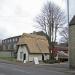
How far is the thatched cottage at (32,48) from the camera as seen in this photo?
6353cm

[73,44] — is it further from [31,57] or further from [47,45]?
[47,45]

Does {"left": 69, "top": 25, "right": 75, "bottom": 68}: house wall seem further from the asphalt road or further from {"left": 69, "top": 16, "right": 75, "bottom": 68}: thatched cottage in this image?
the asphalt road

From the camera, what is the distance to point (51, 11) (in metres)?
66.8

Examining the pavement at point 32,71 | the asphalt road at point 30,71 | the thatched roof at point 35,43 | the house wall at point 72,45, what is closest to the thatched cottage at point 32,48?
the thatched roof at point 35,43

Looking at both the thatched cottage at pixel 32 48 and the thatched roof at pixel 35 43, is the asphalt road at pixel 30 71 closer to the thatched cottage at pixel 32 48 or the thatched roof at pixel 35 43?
the thatched cottage at pixel 32 48

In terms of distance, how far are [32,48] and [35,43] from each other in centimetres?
298

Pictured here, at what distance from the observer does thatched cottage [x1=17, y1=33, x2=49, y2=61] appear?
63.5 meters

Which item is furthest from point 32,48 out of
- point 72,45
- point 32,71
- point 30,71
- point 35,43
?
point 30,71

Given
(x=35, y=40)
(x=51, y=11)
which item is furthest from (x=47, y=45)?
(x=51, y=11)

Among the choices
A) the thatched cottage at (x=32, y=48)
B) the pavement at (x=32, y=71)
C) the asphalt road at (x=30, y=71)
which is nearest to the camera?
the asphalt road at (x=30, y=71)

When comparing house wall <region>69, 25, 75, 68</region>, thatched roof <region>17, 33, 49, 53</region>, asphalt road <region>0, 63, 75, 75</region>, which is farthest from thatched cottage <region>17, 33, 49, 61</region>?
A: asphalt road <region>0, 63, 75, 75</region>

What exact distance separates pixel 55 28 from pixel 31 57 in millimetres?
9722

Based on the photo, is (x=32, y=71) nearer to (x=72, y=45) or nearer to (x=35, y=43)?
(x=72, y=45)

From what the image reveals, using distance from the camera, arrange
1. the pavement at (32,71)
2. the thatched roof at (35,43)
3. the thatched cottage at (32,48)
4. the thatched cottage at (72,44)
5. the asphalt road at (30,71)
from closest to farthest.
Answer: the asphalt road at (30,71) → the pavement at (32,71) → the thatched cottage at (72,44) → the thatched cottage at (32,48) → the thatched roof at (35,43)
